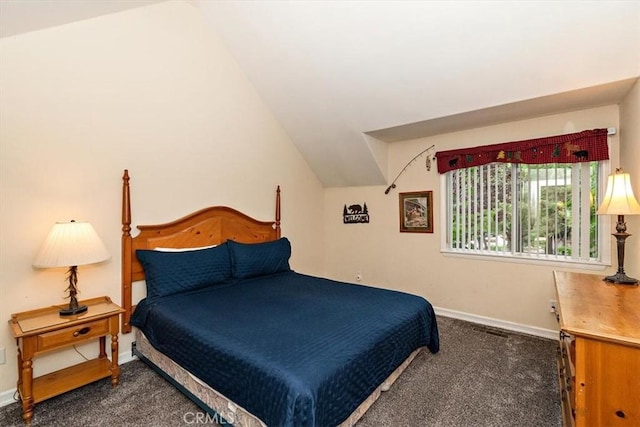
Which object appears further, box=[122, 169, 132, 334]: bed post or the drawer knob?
box=[122, 169, 132, 334]: bed post

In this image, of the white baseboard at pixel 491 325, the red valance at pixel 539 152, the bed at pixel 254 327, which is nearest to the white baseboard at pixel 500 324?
the white baseboard at pixel 491 325

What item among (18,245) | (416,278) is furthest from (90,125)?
(416,278)

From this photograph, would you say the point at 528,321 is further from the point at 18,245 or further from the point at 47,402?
the point at 18,245

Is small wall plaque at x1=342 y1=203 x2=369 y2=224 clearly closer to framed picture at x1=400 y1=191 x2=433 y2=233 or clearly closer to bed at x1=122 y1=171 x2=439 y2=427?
framed picture at x1=400 y1=191 x2=433 y2=233

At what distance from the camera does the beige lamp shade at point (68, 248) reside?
2.01 m

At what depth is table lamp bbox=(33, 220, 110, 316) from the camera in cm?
201

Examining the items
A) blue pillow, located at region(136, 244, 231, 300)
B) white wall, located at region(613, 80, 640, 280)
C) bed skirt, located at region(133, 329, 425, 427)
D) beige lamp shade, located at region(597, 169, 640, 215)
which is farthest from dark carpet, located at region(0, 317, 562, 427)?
beige lamp shade, located at region(597, 169, 640, 215)

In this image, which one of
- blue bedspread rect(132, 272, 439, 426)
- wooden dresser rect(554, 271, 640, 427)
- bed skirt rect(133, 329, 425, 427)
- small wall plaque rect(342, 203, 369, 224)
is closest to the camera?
wooden dresser rect(554, 271, 640, 427)

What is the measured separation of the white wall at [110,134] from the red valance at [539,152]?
2375 millimetres

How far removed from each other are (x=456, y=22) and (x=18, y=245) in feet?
11.2

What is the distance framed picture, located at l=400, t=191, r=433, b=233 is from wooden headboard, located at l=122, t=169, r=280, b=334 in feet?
5.35

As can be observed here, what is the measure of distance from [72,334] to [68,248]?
559 mm

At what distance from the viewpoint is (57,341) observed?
196 cm

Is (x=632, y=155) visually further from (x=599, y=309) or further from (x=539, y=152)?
(x=599, y=309)
